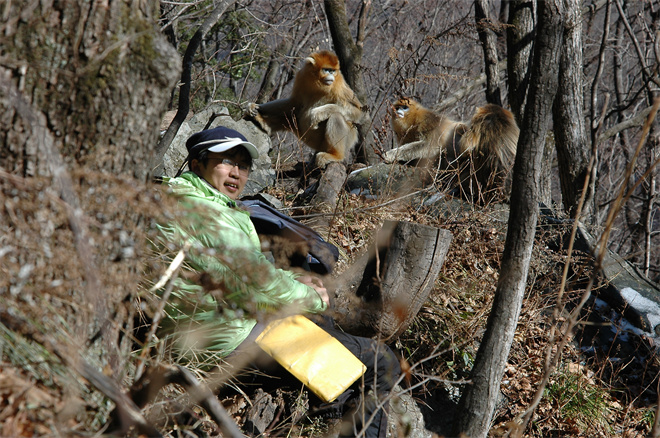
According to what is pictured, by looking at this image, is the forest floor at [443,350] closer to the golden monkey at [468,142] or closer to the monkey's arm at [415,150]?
the golden monkey at [468,142]

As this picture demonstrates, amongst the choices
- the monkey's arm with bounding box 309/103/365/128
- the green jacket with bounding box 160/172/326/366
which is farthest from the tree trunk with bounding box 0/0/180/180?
the monkey's arm with bounding box 309/103/365/128

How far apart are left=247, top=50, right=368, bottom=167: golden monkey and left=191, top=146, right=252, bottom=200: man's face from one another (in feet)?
13.4

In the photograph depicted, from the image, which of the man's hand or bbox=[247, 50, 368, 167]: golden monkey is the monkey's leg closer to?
bbox=[247, 50, 368, 167]: golden monkey

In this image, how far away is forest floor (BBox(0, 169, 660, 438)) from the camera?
69.1 inches

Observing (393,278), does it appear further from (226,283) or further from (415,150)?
(415,150)

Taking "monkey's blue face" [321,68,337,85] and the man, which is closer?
the man

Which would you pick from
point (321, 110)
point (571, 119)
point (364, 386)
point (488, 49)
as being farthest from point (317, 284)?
point (488, 49)

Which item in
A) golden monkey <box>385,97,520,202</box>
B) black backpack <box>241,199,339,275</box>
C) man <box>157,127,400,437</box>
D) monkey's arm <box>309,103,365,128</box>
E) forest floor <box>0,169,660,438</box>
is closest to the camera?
forest floor <box>0,169,660,438</box>

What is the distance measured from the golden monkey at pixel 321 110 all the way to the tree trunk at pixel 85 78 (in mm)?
5920

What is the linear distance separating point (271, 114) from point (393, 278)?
16.2 ft

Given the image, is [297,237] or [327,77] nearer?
[297,237]

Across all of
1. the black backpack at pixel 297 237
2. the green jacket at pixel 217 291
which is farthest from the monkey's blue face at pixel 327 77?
the green jacket at pixel 217 291

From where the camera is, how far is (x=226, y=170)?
3719mm

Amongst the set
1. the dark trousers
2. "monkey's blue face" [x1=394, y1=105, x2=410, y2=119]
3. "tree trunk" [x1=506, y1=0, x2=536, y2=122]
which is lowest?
the dark trousers
